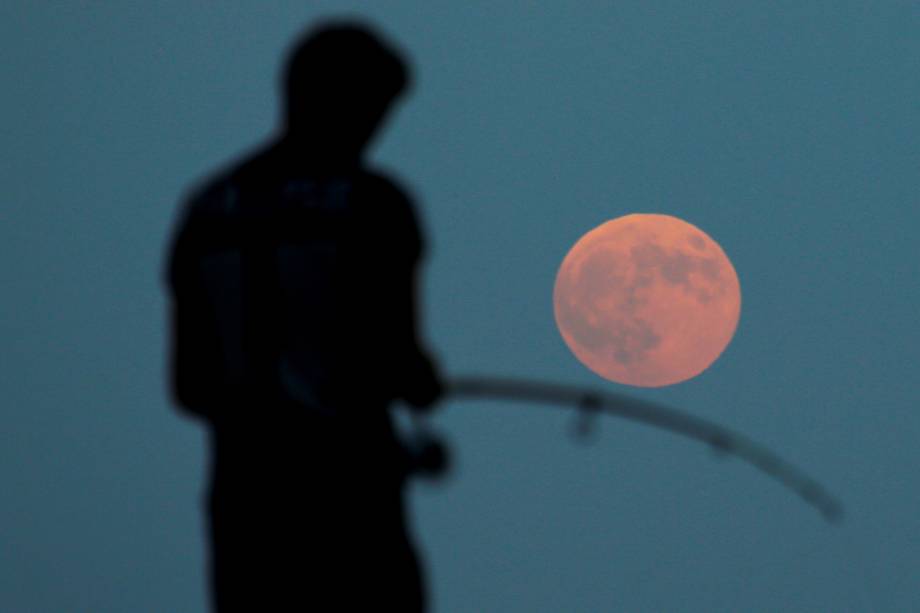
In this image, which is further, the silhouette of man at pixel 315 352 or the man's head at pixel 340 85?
the man's head at pixel 340 85

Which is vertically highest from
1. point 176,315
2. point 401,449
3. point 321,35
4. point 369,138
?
point 321,35

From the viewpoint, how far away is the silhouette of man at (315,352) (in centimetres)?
320

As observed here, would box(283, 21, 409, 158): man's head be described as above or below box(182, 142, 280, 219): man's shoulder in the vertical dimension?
above

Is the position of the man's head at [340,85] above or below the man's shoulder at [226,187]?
above

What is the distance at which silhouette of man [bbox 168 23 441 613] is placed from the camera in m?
3.20

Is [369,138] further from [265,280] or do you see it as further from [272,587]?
[272,587]

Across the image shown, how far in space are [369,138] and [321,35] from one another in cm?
28

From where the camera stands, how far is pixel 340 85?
10.9 ft

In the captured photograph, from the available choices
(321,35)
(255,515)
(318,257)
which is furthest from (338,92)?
(255,515)

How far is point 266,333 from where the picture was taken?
10.6 ft

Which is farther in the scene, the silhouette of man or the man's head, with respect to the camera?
the man's head

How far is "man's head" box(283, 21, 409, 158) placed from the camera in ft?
10.9

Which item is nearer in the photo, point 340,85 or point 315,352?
point 315,352

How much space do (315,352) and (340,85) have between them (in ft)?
2.14
